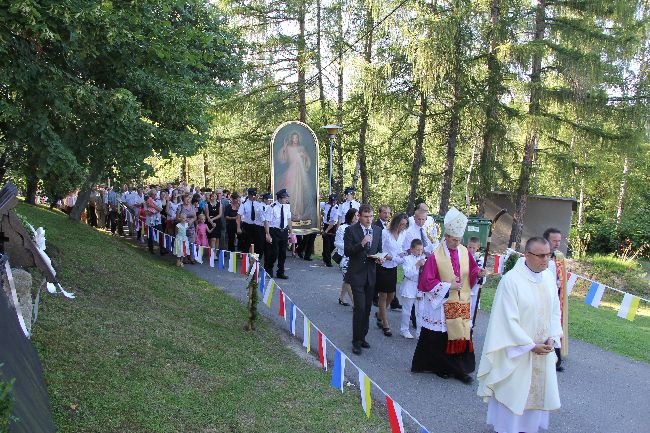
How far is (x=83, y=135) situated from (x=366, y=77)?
36.4 ft

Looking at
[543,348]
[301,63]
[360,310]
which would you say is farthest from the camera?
[301,63]

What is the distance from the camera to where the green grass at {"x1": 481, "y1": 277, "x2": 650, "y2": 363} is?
8875 millimetres

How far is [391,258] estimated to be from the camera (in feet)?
27.2

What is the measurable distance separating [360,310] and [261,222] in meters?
5.34

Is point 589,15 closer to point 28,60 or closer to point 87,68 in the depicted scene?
point 87,68

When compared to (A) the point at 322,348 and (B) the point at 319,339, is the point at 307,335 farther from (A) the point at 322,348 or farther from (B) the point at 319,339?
(A) the point at 322,348

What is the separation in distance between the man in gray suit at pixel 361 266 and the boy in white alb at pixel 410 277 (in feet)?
2.00

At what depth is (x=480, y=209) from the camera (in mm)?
19594

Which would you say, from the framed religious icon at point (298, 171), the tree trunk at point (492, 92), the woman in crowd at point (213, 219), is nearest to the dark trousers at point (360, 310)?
the woman in crowd at point (213, 219)

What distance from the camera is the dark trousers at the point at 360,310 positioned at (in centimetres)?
738

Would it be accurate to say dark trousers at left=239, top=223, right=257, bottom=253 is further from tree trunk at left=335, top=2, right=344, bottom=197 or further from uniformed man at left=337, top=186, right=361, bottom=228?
tree trunk at left=335, top=2, right=344, bottom=197

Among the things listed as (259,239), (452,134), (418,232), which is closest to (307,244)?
(259,239)

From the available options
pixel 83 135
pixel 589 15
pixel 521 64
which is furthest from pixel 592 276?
pixel 83 135

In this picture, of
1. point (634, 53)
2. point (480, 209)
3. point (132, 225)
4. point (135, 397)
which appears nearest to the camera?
point (135, 397)
